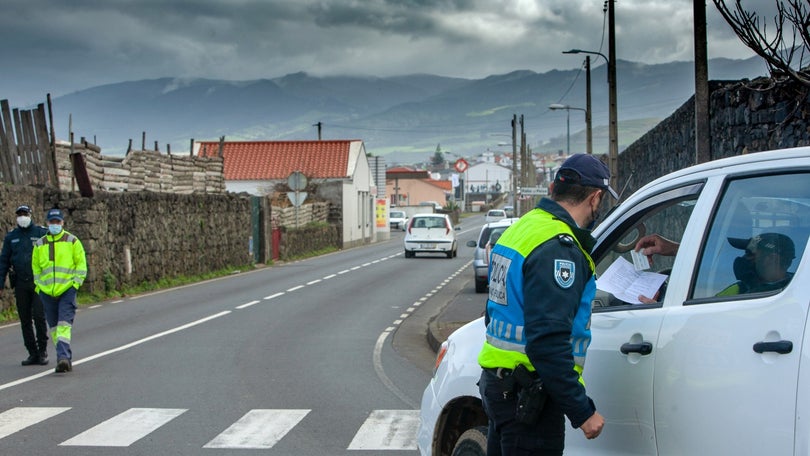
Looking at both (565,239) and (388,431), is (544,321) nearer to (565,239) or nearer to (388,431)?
(565,239)

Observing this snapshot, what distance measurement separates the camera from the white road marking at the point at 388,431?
7.91 metres

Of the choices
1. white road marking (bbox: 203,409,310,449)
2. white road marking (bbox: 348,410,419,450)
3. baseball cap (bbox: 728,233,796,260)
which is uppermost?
baseball cap (bbox: 728,233,796,260)

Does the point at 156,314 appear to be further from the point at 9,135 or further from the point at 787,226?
the point at 787,226

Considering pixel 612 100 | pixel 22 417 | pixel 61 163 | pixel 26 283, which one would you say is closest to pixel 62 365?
pixel 26 283

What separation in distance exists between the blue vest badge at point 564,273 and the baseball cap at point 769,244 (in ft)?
2.09

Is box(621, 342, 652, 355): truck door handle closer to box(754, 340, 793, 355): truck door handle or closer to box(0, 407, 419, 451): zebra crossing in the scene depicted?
box(754, 340, 793, 355): truck door handle

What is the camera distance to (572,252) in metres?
3.96

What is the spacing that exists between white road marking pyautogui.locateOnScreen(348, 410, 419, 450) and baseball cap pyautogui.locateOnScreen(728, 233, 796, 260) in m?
4.36

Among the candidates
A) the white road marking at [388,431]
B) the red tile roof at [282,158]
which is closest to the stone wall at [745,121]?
the white road marking at [388,431]

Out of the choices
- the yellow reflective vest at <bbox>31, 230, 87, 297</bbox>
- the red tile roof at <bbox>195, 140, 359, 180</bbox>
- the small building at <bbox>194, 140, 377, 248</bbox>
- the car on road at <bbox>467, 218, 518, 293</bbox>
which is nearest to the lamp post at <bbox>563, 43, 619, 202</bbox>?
the car on road at <bbox>467, 218, 518, 293</bbox>

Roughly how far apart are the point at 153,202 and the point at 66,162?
189 inches

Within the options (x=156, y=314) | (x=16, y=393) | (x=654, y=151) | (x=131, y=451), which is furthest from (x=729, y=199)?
(x=654, y=151)

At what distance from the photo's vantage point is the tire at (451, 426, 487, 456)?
4.80 meters

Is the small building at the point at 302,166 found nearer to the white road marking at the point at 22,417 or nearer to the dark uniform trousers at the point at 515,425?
the white road marking at the point at 22,417
